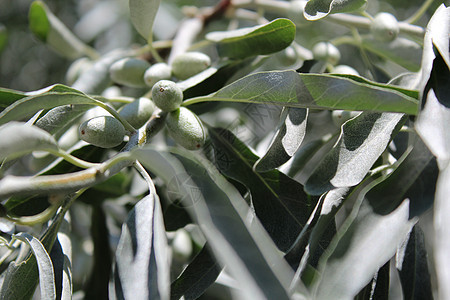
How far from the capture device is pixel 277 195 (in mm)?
718

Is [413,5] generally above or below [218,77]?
below

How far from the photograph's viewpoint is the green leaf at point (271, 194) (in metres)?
0.68

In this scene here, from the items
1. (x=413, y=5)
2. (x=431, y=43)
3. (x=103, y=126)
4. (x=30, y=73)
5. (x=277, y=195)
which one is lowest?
(x=30, y=73)

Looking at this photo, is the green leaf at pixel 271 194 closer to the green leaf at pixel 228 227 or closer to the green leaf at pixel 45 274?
the green leaf at pixel 228 227

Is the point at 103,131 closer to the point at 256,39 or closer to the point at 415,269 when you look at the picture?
the point at 256,39

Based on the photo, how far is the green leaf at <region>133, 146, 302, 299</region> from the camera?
0.47 m

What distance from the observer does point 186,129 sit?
692 mm

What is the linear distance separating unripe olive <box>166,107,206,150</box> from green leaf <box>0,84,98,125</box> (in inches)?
4.5

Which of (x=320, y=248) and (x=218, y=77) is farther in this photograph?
(x=218, y=77)

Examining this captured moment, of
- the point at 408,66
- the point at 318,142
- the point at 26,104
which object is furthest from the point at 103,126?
the point at 408,66

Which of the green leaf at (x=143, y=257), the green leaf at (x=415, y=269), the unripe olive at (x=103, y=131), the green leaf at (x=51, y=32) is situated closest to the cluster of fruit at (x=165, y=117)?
the unripe olive at (x=103, y=131)

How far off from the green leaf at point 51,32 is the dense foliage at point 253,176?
333 millimetres

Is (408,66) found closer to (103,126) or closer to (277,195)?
(277,195)

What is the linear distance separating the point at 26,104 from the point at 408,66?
0.70 m
